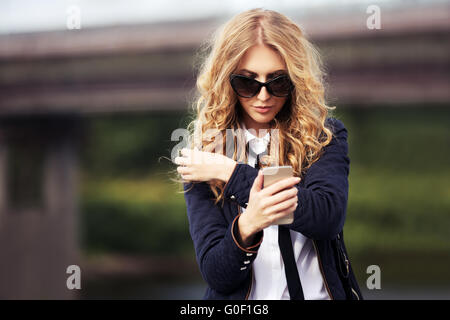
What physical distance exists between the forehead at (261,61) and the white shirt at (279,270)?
598 millimetres

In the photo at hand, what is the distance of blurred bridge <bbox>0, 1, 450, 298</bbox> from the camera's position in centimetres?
870

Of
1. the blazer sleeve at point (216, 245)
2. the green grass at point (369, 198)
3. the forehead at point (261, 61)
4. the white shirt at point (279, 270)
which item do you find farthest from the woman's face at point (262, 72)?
the green grass at point (369, 198)

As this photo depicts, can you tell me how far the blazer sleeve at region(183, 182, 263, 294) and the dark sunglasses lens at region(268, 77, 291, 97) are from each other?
1.45ft

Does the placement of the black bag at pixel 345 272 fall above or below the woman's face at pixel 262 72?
below

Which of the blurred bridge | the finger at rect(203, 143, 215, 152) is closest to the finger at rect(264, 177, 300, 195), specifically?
the finger at rect(203, 143, 215, 152)

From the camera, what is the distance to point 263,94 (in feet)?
6.56

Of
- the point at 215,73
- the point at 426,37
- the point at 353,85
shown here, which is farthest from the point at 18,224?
the point at 215,73

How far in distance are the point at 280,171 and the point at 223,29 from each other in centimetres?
75

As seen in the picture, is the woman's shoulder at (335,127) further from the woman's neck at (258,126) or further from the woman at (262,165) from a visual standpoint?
the woman's neck at (258,126)

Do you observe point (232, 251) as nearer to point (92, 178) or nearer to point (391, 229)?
point (391, 229)

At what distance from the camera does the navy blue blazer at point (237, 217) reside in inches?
70.3

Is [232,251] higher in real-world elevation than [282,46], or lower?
lower

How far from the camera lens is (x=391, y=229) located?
19922 millimetres
